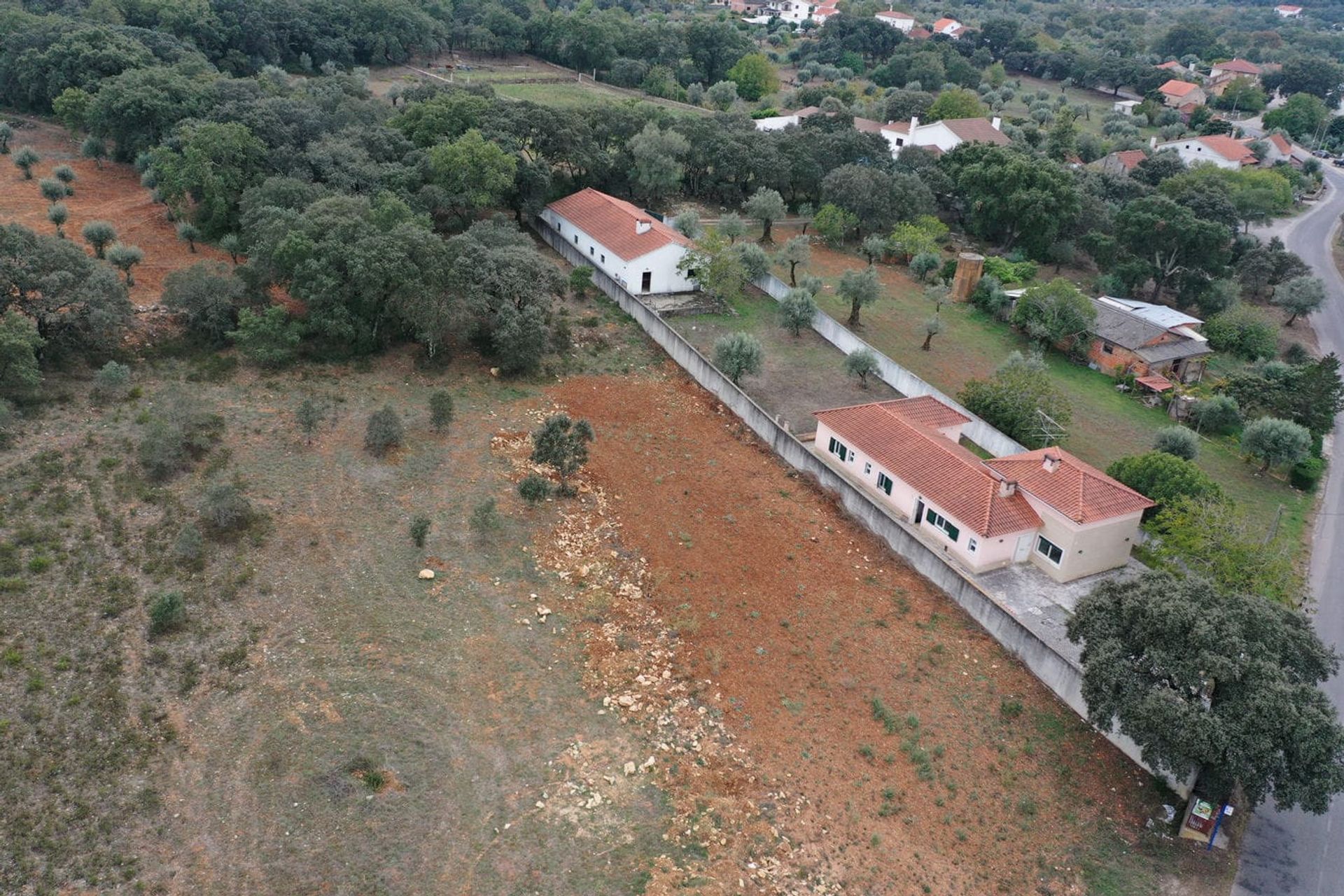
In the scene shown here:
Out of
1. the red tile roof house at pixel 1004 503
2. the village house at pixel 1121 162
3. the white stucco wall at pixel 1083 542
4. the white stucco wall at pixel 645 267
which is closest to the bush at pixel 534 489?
the red tile roof house at pixel 1004 503

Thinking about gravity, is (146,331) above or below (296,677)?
above

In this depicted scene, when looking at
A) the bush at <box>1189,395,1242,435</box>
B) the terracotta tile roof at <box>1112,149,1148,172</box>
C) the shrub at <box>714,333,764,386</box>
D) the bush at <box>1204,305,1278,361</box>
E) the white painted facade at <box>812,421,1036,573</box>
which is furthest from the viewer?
the terracotta tile roof at <box>1112,149,1148,172</box>

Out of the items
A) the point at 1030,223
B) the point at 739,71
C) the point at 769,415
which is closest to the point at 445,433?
the point at 769,415

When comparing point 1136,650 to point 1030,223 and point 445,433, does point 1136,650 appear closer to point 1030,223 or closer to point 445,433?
point 445,433

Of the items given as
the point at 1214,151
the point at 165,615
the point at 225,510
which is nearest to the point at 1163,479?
the point at 225,510

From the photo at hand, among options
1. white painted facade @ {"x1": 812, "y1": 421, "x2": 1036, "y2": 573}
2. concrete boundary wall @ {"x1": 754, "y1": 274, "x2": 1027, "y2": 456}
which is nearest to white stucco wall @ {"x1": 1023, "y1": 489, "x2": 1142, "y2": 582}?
A: white painted facade @ {"x1": 812, "y1": 421, "x2": 1036, "y2": 573}

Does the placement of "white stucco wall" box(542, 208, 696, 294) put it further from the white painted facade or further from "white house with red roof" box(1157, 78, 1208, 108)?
"white house with red roof" box(1157, 78, 1208, 108)
